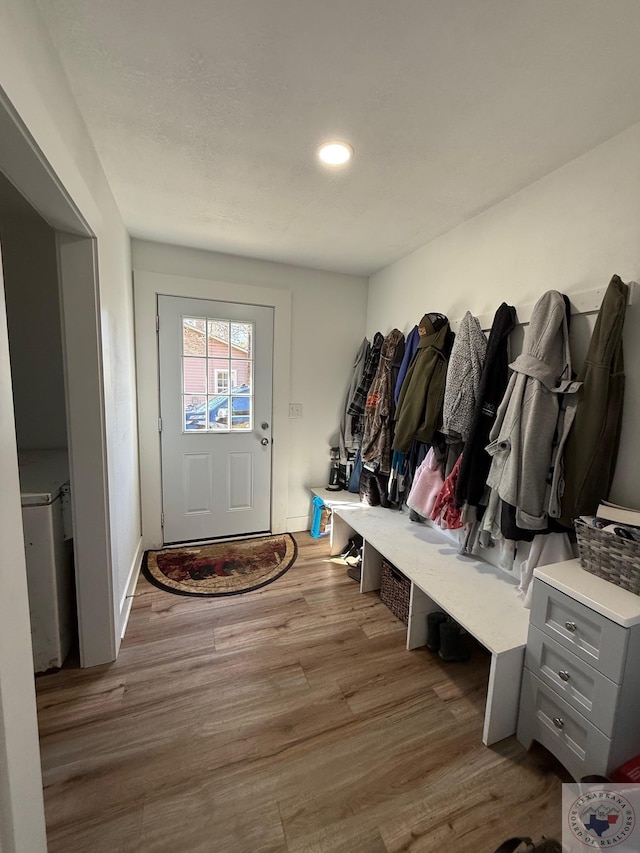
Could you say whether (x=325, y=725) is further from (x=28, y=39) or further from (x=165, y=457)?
(x=28, y=39)

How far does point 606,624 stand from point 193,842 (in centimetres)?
141

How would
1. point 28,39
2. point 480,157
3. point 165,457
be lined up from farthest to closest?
point 165,457
point 480,157
point 28,39

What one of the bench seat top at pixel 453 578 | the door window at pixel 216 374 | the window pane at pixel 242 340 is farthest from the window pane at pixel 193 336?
the bench seat top at pixel 453 578

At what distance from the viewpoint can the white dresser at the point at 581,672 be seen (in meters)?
1.06

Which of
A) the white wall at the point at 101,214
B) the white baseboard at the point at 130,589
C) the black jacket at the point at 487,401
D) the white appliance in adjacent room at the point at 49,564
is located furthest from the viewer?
the white baseboard at the point at 130,589

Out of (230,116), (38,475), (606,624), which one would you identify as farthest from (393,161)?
(38,475)

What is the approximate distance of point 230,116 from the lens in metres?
1.29

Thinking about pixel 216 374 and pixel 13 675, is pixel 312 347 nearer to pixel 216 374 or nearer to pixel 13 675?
pixel 216 374

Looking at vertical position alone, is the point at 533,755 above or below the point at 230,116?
below

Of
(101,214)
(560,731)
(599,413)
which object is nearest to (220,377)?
(101,214)

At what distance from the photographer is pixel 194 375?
2664mm

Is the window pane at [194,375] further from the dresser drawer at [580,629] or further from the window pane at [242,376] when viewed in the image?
the dresser drawer at [580,629]

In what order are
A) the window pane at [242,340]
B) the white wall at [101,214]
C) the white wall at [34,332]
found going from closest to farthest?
the white wall at [101,214]
the white wall at [34,332]
the window pane at [242,340]

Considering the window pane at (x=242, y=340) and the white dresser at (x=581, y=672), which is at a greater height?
the window pane at (x=242, y=340)
